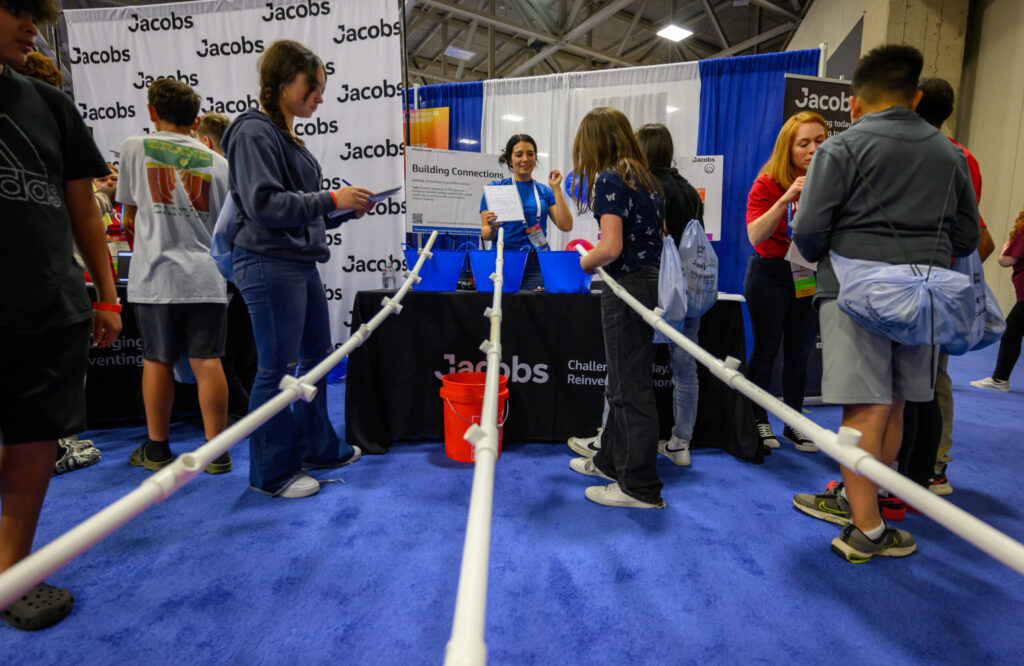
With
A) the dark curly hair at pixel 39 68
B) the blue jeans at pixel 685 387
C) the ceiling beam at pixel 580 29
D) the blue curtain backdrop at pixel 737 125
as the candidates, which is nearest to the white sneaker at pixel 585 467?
the blue jeans at pixel 685 387

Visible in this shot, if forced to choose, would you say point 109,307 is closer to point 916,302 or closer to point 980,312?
point 916,302

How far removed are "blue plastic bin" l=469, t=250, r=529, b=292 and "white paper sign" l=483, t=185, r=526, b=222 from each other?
0.40 m

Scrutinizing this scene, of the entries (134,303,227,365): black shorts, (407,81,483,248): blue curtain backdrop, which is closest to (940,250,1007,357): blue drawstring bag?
(134,303,227,365): black shorts

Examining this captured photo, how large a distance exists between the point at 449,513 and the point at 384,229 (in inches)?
109

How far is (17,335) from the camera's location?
1186mm

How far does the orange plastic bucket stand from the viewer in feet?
7.82

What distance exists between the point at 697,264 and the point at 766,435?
1220 millimetres

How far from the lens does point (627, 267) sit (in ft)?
6.48

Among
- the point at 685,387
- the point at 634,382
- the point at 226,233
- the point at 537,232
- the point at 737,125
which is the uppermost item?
the point at 737,125

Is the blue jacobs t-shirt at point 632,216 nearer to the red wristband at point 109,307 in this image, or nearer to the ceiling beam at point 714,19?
the red wristband at point 109,307

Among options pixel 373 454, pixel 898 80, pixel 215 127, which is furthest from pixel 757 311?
pixel 215 127

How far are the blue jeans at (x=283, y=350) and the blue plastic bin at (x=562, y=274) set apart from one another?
114 centimetres

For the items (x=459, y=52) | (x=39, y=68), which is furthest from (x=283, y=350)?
(x=459, y=52)

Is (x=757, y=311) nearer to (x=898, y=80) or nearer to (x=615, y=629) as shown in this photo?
(x=898, y=80)
